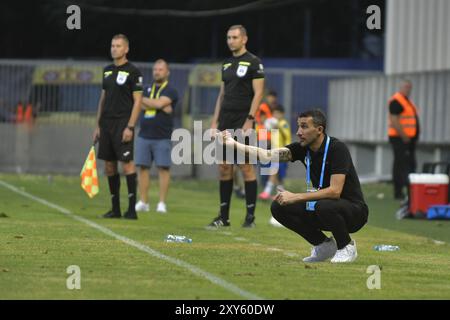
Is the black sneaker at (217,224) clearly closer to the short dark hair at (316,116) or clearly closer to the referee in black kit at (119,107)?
Answer: the referee in black kit at (119,107)

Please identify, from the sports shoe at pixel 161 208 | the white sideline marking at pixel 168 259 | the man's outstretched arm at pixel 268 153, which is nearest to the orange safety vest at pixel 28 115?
the white sideline marking at pixel 168 259

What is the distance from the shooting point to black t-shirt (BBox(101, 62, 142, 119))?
612 inches

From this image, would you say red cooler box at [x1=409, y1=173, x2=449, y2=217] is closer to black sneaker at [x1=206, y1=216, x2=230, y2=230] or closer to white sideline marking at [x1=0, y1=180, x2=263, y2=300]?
black sneaker at [x1=206, y1=216, x2=230, y2=230]

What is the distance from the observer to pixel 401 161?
888 inches

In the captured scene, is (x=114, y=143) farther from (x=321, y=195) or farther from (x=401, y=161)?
(x=401, y=161)

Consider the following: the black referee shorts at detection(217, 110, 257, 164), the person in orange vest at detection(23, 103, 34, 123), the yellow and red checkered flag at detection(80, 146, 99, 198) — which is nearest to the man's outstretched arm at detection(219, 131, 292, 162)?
the black referee shorts at detection(217, 110, 257, 164)

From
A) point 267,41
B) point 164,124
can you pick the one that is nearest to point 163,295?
point 164,124

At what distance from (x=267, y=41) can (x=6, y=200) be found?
76.1ft

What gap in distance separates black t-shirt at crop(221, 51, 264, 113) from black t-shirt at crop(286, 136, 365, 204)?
3.81 m

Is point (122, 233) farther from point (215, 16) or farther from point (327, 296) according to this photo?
point (215, 16)

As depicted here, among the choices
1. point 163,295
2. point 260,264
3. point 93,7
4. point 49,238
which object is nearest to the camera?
point 163,295

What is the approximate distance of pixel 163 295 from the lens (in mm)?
8664

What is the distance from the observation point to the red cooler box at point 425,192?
60.4 ft

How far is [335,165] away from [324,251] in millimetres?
810
